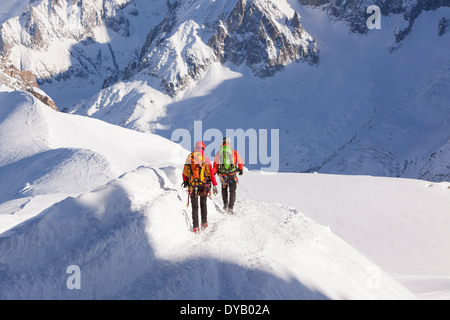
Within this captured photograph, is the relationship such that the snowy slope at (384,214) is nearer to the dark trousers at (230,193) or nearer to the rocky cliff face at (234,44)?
the dark trousers at (230,193)

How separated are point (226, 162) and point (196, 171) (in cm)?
206

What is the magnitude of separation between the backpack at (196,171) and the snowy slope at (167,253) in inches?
25.2

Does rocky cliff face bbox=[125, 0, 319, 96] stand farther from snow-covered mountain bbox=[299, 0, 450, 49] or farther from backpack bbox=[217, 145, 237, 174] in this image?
backpack bbox=[217, 145, 237, 174]

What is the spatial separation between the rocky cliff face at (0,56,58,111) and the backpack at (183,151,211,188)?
67.5 metres

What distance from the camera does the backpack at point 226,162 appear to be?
12117 millimetres

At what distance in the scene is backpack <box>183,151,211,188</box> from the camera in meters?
10.1

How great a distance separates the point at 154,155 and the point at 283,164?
3263 inches

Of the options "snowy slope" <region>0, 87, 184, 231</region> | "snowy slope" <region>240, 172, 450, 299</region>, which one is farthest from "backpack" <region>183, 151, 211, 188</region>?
"snowy slope" <region>240, 172, 450, 299</region>

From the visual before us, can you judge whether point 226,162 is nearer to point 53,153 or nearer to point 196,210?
point 196,210

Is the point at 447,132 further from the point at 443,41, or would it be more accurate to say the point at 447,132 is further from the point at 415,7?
the point at 415,7

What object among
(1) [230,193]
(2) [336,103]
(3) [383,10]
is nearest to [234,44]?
(2) [336,103]

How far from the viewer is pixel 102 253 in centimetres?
755
